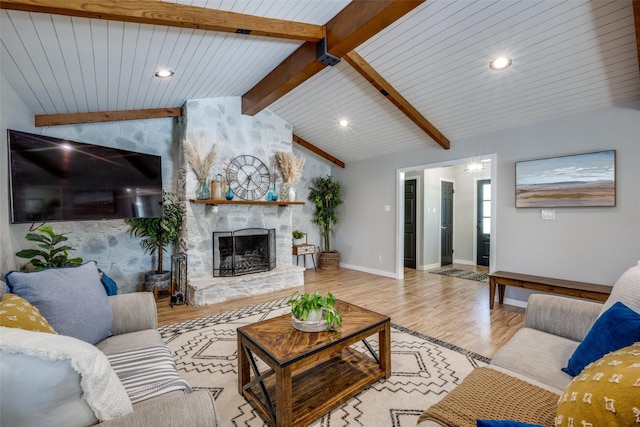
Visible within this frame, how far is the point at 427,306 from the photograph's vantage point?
3801 mm

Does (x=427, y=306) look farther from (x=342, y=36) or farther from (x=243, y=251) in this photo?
(x=342, y=36)

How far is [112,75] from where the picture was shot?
2.76 m

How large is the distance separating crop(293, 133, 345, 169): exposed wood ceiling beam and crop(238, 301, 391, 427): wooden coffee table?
157 inches

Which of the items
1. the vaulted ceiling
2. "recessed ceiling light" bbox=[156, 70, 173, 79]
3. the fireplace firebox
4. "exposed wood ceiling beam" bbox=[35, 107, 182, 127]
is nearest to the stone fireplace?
the fireplace firebox

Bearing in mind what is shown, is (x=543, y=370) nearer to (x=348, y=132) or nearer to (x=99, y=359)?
(x=99, y=359)

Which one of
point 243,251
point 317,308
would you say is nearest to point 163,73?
point 243,251

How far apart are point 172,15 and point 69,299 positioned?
6.40 ft

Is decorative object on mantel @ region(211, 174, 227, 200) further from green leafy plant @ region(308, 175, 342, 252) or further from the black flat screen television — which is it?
green leafy plant @ region(308, 175, 342, 252)

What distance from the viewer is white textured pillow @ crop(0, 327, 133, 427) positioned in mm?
735

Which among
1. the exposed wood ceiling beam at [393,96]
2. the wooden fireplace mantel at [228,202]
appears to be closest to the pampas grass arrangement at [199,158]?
the wooden fireplace mantel at [228,202]

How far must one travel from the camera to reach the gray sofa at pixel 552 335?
1420 mm

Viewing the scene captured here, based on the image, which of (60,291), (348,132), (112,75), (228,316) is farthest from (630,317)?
(348,132)

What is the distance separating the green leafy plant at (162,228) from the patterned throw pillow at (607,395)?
4.12 metres

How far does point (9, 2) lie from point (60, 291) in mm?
1639
